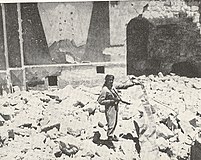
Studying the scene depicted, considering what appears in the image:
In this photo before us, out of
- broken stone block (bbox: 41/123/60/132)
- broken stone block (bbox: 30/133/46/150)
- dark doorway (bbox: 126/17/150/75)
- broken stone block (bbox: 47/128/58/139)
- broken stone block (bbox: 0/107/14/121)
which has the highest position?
dark doorway (bbox: 126/17/150/75)

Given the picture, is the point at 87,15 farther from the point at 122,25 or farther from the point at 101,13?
the point at 122,25

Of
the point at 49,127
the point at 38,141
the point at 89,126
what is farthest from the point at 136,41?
the point at 38,141

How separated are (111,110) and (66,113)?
0.82 meters

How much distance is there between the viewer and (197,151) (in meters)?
3.92

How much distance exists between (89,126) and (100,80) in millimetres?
1317

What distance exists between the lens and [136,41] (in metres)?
6.59

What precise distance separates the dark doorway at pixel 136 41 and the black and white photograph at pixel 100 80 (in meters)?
0.02

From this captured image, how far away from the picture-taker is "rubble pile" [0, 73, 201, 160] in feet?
13.7

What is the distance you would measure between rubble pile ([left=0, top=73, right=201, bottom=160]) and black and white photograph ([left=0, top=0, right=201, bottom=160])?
13 mm

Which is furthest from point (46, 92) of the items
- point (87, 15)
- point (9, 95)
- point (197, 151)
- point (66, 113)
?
point (197, 151)

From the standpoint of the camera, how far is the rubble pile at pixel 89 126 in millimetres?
4168

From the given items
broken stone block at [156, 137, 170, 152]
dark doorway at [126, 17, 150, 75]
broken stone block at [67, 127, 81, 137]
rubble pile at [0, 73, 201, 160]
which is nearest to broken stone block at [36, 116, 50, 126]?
rubble pile at [0, 73, 201, 160]

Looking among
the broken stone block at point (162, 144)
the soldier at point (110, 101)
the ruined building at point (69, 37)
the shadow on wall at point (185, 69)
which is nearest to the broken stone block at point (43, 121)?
the soldier at point (110, 101)

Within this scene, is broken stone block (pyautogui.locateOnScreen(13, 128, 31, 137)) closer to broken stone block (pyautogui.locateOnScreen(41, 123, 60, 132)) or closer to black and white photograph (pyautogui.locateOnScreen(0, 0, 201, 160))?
black and white photograph (pyautogui.locateOnScreen(0, 0, 201, 160))
